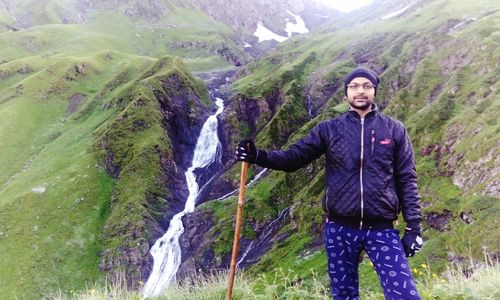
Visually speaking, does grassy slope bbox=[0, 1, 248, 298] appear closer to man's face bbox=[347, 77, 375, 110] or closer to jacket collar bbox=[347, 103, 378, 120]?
jacket collar bbox=[347, 103, 378, 120]

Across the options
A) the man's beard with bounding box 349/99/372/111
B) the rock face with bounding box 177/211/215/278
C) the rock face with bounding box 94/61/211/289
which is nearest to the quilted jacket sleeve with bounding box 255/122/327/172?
the man's beard with bounding box 349/99/372/111

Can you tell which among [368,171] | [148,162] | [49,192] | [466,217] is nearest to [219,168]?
[148,162]

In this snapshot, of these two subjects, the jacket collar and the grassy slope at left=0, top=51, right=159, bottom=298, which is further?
the grassy slope at left=0, top=51, right=159, bottom=298

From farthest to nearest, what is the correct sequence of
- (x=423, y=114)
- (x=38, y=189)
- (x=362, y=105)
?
(x=38, y=189)
(x=423, y=114)
(x=362, y=105)

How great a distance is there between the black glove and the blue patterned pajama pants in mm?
1844

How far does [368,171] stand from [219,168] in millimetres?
78973

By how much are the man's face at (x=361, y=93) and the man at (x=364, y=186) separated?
0.02 m

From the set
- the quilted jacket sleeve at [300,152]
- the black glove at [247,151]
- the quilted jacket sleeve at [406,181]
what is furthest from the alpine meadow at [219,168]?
the black glove at [247,151]

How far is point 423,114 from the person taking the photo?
5775cm

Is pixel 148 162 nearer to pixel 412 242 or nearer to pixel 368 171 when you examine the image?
pixel 368 171

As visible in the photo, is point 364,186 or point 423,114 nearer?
point 364,186

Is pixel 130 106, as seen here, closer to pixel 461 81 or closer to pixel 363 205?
pixel 461 81

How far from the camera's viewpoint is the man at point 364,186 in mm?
6865

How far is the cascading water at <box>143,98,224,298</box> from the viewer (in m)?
61.0
